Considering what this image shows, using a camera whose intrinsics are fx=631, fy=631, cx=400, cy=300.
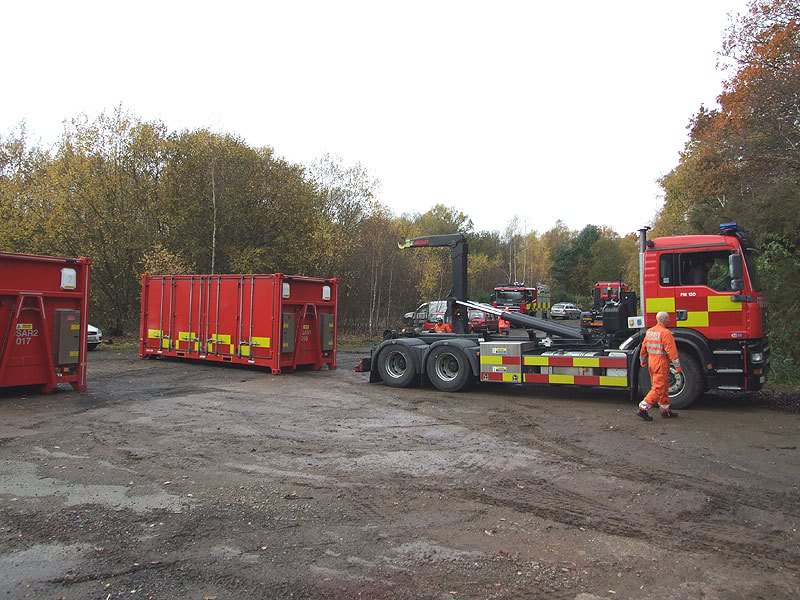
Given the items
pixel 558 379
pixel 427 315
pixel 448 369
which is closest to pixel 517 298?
pixel 427 315

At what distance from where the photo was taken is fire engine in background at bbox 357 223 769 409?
33.5 feet

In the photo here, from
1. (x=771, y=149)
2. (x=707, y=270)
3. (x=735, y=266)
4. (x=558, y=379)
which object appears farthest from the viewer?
(x=771, y=149)

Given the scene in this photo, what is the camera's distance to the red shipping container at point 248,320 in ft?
51.9

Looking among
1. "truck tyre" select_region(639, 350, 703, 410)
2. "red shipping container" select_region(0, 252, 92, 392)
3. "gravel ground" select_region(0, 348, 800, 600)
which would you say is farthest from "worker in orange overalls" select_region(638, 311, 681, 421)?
"red shipping container" select_region(0, 252, 92, 392)

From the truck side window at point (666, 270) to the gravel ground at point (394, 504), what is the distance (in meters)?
2.24

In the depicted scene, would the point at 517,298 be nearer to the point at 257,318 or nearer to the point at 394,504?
the point at 257,318

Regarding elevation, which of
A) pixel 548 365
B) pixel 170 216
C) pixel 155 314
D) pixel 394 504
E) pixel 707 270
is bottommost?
pixel 394 504

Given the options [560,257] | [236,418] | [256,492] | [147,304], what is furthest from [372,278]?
[560,257]

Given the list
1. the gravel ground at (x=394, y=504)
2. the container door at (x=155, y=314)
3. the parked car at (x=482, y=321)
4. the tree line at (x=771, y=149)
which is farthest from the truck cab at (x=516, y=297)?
the gravel ground at (x=394, y=504)

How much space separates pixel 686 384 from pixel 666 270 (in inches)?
76.6

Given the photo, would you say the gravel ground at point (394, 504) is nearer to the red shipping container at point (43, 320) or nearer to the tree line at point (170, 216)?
the red shipping container at point (43, 320)

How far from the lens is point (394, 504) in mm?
5395

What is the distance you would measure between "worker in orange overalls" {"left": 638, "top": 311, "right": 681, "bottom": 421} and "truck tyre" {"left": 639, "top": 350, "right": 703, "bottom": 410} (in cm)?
81

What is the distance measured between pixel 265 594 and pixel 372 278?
27.7 meters
